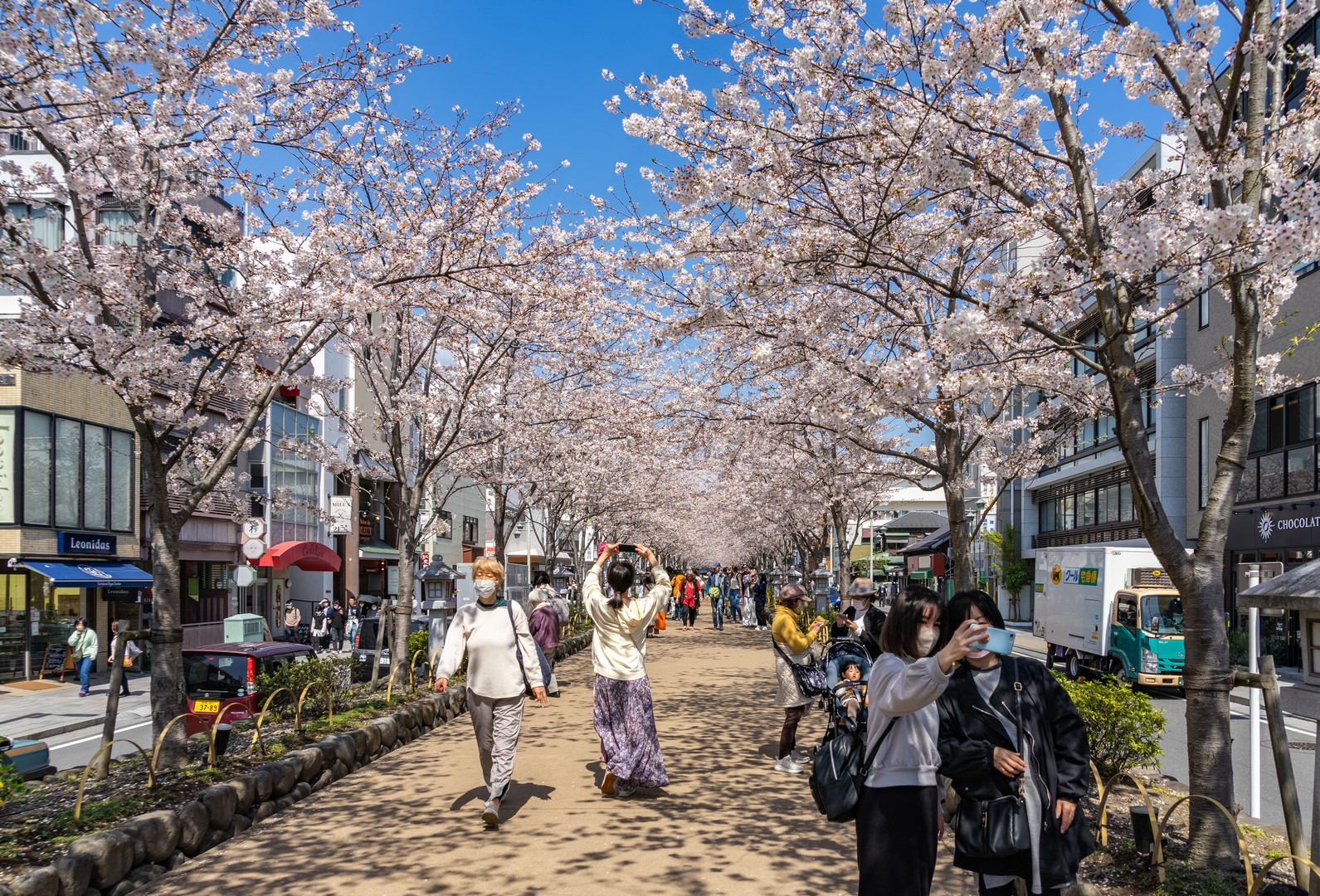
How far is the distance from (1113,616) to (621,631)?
12566 millimetres

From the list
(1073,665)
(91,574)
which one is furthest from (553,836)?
(91,574)

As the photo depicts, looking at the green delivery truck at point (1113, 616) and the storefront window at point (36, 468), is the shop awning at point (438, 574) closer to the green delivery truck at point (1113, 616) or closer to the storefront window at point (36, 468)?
the storefront window at point (36, 468)

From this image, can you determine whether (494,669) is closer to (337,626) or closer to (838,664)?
(838,664)

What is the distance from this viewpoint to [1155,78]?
6.64 metres

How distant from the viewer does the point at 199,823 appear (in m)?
6.14

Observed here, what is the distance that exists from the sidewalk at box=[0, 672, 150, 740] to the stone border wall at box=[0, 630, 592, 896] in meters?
6.50

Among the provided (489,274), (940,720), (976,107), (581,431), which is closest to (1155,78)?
(976,107)

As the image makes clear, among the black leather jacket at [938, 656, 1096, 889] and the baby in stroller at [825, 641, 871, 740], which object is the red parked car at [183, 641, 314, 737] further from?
the black leather jacket at [938, 656, 1096, 889]

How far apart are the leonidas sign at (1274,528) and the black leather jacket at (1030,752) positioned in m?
19.5

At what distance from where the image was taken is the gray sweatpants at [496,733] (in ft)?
22.1

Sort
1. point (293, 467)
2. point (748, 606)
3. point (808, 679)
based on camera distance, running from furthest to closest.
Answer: point (293, 467)
point (748, 606)
point (808, 679)

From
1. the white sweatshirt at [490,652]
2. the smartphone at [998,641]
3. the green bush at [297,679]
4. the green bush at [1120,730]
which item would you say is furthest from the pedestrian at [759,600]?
the smartphone at [998,641]

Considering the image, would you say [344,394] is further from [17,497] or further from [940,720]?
[940,720]

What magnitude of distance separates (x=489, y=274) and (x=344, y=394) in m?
30.3
